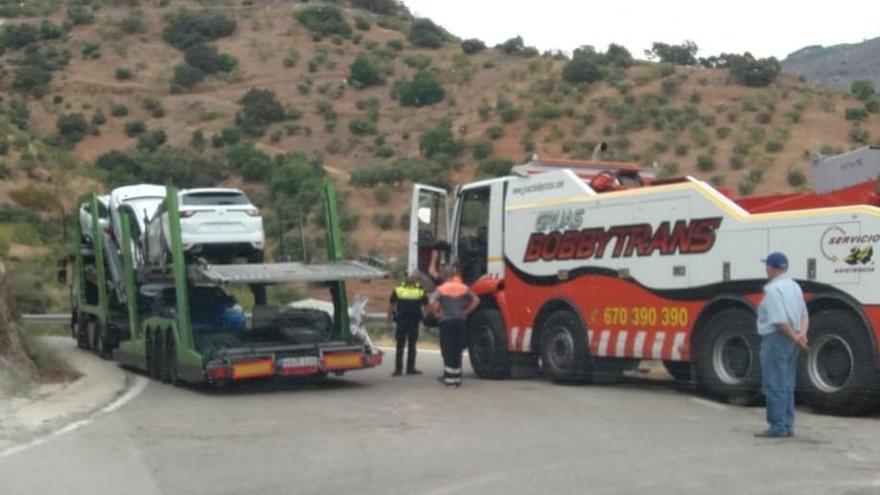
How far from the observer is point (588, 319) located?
54.4 feet

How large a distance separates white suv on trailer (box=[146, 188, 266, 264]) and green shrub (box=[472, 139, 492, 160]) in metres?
38.5

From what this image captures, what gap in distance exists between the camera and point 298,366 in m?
16.6

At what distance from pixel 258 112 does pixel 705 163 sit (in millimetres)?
28436

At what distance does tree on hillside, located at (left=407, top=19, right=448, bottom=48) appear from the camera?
86.1 metres

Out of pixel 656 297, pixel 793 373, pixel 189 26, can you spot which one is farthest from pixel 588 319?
pixel 189 26

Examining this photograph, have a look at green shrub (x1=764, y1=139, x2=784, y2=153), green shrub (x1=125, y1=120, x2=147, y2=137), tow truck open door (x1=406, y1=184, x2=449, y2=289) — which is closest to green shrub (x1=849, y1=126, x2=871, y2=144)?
green shrub (x1=764, y1=139, x2=784, y2=153)

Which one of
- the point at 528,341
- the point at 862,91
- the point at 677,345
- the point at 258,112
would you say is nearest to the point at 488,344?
the point at 528,341

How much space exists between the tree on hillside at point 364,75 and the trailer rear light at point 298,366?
60803mm

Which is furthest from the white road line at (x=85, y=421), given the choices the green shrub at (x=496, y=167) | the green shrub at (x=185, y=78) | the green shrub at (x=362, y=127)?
the green shrub at (x=185, y=78)

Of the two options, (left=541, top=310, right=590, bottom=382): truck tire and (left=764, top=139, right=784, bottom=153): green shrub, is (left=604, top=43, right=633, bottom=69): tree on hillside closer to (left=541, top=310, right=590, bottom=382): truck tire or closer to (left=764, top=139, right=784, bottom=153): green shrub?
(left=764, top=139, right=784, bottom=153): green shrub

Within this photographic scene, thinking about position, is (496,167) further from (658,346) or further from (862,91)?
(658,346)

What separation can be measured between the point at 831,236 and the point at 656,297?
2784 millimetres

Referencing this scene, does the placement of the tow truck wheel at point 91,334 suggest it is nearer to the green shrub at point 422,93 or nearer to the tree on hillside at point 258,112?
the tree on hillside at point 258,112

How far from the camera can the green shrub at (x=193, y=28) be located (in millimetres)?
86000
